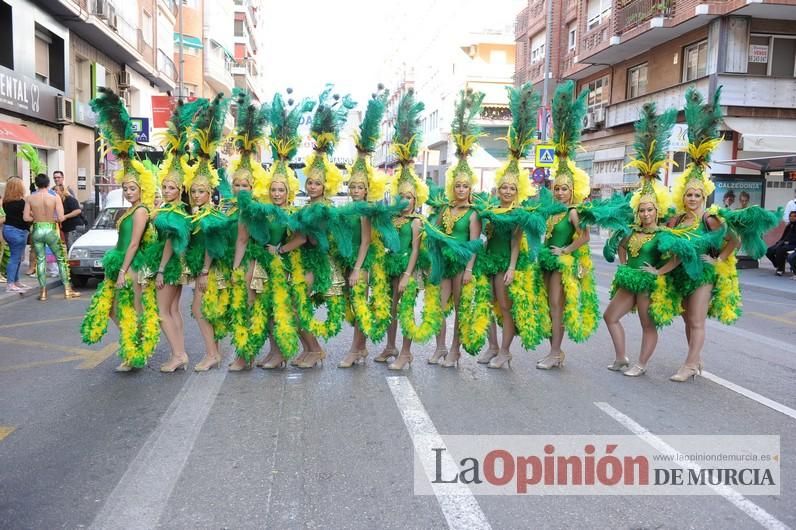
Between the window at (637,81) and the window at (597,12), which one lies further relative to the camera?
the window at (597,12)

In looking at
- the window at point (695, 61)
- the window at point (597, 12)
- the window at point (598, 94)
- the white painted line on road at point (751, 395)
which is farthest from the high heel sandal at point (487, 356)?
the window at point (598, 94)

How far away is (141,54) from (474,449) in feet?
94.7

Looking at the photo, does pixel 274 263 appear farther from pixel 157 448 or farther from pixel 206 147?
pixel 157 448

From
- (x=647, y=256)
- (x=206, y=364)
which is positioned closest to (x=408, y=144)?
(x=647, y=256)

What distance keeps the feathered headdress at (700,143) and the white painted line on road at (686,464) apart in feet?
7.29

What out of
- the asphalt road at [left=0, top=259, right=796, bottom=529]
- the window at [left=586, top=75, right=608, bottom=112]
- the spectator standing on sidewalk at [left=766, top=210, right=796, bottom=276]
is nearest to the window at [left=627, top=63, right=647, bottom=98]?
the window at [left=586, top=75, right=608, bottom=112]

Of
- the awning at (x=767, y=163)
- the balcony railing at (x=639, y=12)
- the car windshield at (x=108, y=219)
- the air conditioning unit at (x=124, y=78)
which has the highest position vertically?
the balcony railing at (x=639, y=12)

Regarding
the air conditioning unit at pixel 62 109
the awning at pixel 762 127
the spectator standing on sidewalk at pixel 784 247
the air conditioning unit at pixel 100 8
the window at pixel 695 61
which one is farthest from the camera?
the window at pixel 695 61

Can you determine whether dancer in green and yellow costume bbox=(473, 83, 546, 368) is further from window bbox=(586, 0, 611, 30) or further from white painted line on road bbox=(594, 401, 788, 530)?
window bbox=(586, 0, 611, 30)

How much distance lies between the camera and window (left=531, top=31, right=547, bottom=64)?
124ft

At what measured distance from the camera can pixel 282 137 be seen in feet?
22.0

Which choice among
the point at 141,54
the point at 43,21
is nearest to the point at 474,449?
the point at 43,21

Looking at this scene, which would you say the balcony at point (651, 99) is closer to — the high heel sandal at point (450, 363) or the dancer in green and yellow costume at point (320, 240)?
the high heel sandal at point (450, 363)

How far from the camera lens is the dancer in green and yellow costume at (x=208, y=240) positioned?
6500 mm
